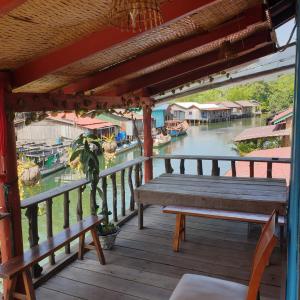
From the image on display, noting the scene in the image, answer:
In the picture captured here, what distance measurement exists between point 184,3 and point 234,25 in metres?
0.97

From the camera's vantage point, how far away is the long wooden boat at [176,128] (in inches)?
585

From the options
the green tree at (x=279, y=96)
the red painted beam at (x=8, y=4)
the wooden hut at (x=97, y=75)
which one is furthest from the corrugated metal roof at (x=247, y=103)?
the red painted beam at (x=8, y=4)

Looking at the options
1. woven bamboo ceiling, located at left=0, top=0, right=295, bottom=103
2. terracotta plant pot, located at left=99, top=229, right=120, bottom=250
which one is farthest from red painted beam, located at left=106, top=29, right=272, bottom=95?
terracotta plant pot, located at left=99, top=229, right=120, bottom=250

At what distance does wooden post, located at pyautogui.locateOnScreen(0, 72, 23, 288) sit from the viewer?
227 centimetres

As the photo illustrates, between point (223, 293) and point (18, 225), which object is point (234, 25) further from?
point (18, 225)

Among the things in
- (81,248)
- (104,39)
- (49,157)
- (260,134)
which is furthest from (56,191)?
(49,157)

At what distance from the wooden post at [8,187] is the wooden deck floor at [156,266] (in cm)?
49

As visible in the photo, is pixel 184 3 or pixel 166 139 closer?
pixel 184 3

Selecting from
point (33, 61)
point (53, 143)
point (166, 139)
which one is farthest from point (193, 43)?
point (166, 139)

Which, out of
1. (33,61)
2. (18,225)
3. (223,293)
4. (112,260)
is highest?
(33,61)

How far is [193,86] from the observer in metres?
4.75

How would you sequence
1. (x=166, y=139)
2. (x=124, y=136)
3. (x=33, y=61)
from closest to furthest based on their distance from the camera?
(x=33, y=61), (x=166, y=139), (x=124, y=136)

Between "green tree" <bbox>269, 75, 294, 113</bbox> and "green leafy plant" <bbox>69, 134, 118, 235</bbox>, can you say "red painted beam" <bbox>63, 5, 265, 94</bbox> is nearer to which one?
"green leafy plant" <bbox>69, 134, 118, 235</bbox>

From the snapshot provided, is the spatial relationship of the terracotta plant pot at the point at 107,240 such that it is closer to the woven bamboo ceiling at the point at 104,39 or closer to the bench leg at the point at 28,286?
the bench leg at the point at 28,286
